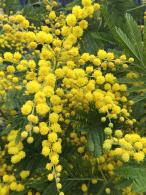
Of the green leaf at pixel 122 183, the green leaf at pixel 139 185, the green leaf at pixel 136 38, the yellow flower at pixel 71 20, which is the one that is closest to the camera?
the green leaf at pixel 139 185

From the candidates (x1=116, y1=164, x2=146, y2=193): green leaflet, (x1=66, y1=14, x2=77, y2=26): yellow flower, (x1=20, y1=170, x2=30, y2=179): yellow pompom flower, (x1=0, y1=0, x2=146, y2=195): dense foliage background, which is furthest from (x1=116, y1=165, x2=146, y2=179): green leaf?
(x1=66, y1=14, x2=77, y2=26): yellow flower

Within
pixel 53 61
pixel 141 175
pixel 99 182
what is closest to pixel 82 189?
pixel 99 182

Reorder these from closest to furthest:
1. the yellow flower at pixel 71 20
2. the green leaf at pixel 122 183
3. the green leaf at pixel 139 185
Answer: the green leaf at pixel 139 185, the green leaf at pixel 122 183, the yellow flower at pixel 71 20

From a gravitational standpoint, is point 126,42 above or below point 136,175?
above

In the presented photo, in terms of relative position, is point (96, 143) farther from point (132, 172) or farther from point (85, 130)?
point (132, 172)

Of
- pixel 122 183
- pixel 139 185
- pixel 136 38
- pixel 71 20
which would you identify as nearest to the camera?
pixel 139 185

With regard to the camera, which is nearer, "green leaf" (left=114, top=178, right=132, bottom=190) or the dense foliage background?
"green leaf" (left=114, top=178, right=132, bottom=190)

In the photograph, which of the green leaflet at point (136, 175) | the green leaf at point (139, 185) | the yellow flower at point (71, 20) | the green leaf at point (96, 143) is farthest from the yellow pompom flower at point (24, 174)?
the yellow flower at point (71, 20)

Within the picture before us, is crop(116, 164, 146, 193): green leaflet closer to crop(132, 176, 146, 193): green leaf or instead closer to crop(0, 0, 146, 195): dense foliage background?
crop(132, 176, 146, 193): green leaf

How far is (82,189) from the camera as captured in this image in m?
2.06

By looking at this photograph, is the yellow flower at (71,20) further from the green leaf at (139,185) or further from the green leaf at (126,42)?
the green leaf at (139,185)

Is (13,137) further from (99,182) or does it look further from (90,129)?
(99,182)

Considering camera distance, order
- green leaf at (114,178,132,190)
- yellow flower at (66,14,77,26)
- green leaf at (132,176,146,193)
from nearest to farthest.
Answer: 1. green leaf at (132,176,146,193)
2. green leaf at (114,178,132,190)
3. yellow flower at (66,14,77,26)

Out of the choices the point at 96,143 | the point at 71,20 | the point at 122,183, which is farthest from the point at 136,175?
the point at 71,20
